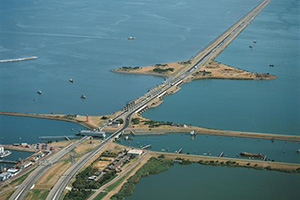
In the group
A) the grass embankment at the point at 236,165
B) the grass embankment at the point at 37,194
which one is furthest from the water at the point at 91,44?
the grass embankment at the point at 37,194

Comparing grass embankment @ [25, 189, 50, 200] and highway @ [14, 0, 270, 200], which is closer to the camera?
grass embankment @ [25, 189, 50, 200]

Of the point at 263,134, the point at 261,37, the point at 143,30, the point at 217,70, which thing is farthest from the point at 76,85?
the point at 261,37

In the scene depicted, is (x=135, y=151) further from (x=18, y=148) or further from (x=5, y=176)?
(x=5, y=176)

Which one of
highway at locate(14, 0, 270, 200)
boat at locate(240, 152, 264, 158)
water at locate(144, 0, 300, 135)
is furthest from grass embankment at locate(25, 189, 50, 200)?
water at locate(144, 0, 300, 135)

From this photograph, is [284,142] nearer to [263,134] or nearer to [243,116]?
[263,134]

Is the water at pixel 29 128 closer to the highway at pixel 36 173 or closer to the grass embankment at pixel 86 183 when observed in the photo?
the highway at pixel 36 173

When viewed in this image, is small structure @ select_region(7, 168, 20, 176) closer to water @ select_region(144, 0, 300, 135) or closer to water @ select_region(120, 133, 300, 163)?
water @ select_region(120, 133, 300, 163)

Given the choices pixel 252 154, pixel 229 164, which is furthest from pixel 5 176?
pixel 252 154
